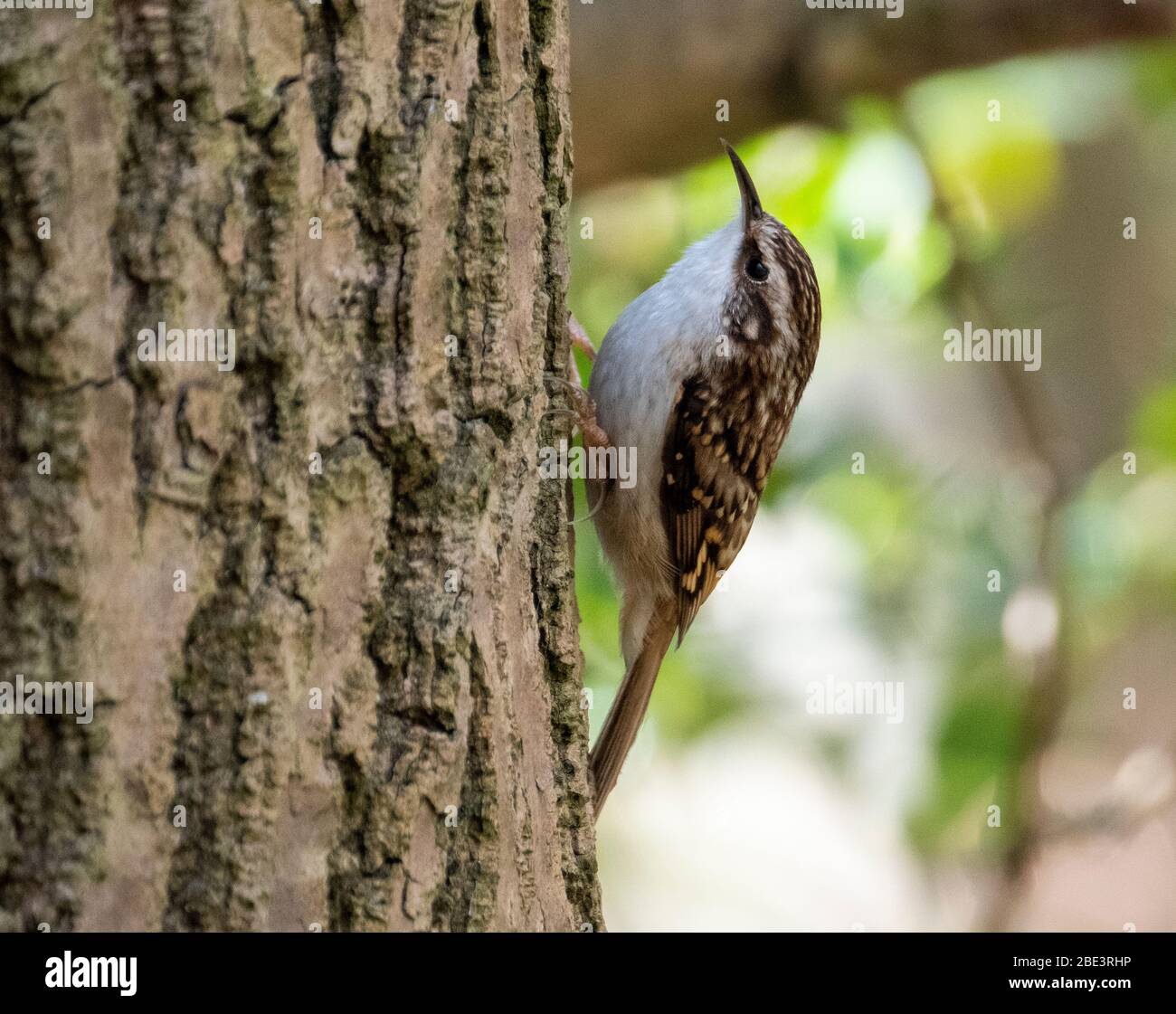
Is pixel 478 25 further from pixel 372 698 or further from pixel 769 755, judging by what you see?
pixel 769 755

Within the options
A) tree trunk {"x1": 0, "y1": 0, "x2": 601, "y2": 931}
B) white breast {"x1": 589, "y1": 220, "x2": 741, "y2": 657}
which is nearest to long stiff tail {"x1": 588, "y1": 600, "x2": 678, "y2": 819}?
white breast {"x1": 589, "y1": 220, "x2": 741, "y2": 657}

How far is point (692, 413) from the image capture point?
9.88 ft

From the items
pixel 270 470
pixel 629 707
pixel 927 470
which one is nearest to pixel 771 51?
pixel 927 470

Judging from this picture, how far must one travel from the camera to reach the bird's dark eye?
3.11 metres

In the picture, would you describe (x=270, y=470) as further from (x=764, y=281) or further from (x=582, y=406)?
(x=764, y=281)

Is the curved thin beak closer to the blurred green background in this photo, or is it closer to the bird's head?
the bird's head

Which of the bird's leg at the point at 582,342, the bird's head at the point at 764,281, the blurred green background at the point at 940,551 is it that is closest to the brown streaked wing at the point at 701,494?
the bird's head at the point at 764,281

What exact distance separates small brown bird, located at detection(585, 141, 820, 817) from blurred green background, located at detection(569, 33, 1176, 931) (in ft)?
2.57

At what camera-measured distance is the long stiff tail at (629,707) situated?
296 centimetres

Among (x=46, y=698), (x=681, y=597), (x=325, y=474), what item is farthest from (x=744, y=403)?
(x=46, y=698)

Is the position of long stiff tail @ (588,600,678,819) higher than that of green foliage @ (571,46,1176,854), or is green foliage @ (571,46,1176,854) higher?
green foliage @ (571,46,1176,854)
